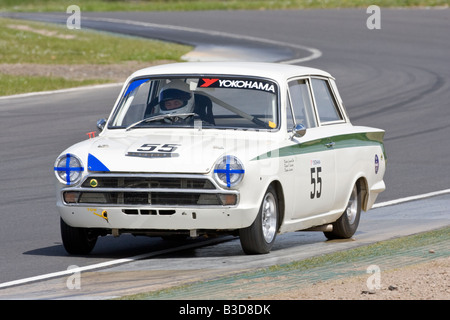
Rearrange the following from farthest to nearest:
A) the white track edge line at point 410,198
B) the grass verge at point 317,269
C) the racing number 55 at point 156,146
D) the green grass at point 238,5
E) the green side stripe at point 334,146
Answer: the green grass at point 238,5 < the white track edge line at point 410,198 < the green side stripe at point 334,146 < the racing number 55 at point 156,146 < the grass verge at point 317,269

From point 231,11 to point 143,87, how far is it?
34.7 m

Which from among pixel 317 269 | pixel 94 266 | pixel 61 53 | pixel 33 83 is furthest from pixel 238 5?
pixel 317 269

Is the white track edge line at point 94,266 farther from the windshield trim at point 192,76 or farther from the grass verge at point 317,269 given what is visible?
the grass verge at point 317,269

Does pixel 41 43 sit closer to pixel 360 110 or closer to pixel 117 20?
pixel 117 20

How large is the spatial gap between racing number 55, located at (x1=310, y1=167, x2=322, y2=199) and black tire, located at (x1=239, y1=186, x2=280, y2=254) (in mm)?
605

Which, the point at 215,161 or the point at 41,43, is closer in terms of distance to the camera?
the point at 215,161

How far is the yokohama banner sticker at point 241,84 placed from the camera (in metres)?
10.3

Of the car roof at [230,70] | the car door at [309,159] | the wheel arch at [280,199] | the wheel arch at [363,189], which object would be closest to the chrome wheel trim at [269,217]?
the wheel arch at [280,199]

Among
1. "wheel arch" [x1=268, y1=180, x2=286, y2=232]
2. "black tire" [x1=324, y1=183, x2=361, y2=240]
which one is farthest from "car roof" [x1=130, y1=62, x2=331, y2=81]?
"black tire" [x1=324, y1=183, x2=361, y2=240]

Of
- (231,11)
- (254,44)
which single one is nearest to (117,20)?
(231,11)

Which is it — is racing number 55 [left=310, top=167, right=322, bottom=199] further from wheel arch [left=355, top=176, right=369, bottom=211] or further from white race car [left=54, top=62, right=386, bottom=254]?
wheel arch [left=355, top=176, right=369, bottom=211]

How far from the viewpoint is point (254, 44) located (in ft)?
110

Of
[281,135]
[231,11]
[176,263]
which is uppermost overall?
[281,135]

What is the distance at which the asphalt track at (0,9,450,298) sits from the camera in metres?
10.0
